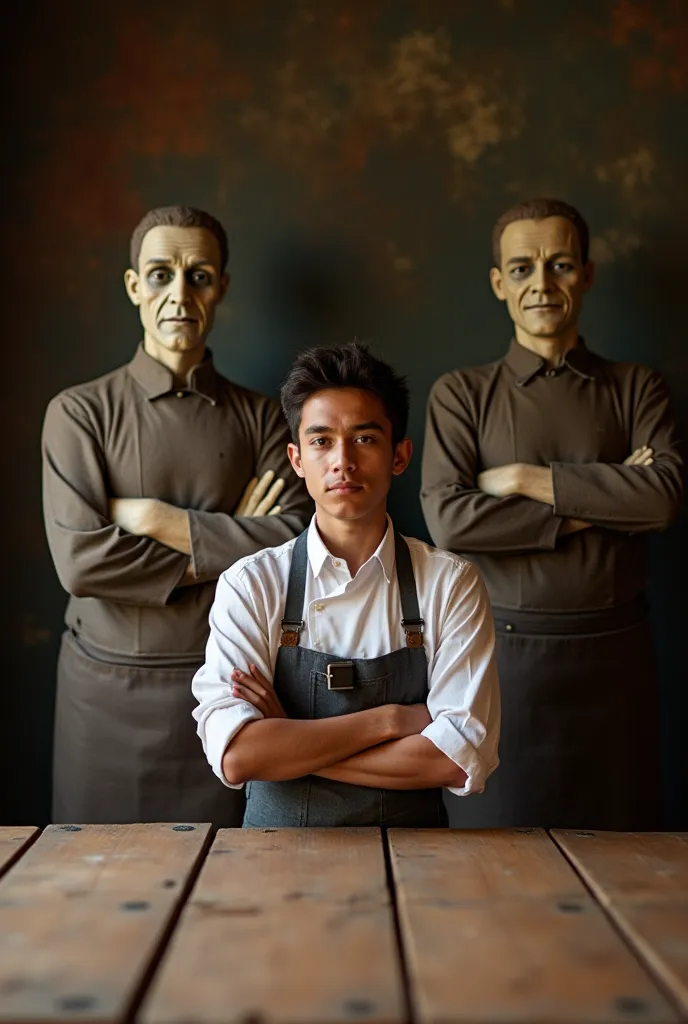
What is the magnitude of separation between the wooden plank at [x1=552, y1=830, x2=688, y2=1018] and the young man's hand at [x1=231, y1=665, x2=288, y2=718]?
0.54 meters

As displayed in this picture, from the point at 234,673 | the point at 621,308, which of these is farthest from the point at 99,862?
the point at 621,308

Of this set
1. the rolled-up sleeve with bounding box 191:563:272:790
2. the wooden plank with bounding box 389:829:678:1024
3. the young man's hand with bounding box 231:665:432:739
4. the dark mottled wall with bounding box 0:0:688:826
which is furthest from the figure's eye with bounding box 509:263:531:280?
the wooden plank with bounding box 389:829:678:1024

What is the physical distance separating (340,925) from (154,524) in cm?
168

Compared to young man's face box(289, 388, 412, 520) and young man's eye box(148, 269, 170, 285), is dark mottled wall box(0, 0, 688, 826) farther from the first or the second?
young man's face box(289, 388, 412, 520)

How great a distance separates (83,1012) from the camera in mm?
1163

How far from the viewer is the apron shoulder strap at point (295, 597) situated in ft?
6.83

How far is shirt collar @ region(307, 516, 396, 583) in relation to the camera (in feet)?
7.04

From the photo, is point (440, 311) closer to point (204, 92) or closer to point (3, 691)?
point (204, 92)

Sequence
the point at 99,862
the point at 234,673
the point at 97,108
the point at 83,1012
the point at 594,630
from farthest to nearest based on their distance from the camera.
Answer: the point at 97,108 → the point at 594,630 → the point at 234,673 → the point at 99,862 → the point at 83,1012

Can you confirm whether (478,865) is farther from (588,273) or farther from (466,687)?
(588,273)

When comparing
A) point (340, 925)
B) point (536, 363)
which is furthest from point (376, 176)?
point (340, 925)

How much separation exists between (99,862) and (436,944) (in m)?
0.59

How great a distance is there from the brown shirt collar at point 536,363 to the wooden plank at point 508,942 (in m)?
1.82

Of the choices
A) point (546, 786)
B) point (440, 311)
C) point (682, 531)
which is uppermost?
point (440, 311)
